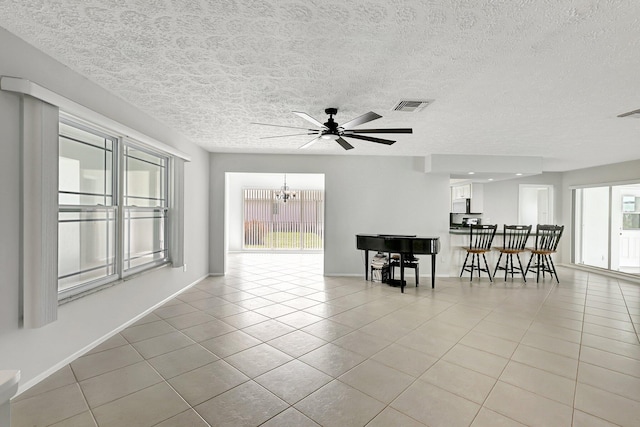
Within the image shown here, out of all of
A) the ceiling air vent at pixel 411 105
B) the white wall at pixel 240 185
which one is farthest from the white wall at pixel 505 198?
the ceiling air vent at pixel 411 105

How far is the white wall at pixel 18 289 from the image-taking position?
78.4 inches

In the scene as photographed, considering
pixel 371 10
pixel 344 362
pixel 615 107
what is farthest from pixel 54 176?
pixel 615 107

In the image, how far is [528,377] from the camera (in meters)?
2.38

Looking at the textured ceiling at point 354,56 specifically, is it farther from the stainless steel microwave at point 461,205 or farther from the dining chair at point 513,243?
the stainless steel microwave at point 461,205

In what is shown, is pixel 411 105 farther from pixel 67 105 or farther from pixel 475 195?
pixel 475 195

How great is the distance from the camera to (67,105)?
2.31 m

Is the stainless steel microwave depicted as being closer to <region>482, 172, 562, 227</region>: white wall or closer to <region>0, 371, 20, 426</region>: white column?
<region>482, 172, 562, 227</region>: white wall

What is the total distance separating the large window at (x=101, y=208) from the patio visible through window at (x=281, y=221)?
5.76 meters

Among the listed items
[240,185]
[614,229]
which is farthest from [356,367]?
[240,185]

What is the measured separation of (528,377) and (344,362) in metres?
1.48

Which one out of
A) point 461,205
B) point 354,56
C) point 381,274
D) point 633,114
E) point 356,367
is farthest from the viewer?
point 461,205

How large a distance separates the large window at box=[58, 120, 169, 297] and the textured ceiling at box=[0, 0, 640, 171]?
2.00ft

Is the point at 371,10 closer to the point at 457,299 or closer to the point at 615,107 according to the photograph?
the point at 615,107

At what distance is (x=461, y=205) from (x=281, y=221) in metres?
5.55
